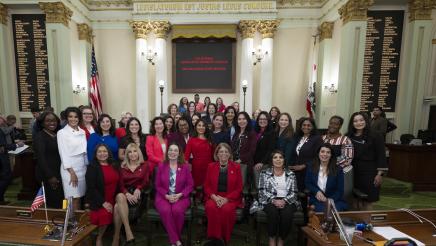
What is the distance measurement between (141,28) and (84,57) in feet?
7.86

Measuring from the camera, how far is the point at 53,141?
3020 mm

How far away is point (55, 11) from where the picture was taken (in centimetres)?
716

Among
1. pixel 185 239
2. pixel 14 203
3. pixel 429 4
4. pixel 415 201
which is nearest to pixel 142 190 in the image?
pixel 185 239

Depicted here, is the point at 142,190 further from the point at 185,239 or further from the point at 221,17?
the point at 221,17

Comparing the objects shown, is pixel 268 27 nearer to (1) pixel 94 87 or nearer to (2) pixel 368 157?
(1) pixel 94 87

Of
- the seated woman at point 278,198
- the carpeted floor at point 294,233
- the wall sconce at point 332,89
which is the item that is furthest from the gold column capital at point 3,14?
the wall sconce at point 332,89

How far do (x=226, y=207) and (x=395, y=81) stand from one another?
6.56 metres

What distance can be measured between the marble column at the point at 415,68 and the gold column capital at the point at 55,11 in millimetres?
9825

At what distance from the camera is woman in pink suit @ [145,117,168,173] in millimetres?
3607

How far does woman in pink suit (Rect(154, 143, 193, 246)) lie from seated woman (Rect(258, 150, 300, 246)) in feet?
3.18

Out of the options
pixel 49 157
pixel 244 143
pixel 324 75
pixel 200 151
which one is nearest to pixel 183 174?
pixel 200 151

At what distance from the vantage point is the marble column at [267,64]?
8.65m

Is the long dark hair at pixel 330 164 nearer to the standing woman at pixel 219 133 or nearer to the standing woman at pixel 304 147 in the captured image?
the standing woman at pixel 304 147

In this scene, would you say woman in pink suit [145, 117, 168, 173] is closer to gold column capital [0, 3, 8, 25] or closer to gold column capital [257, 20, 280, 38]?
gold column capital [257, 20, 280, 38]
